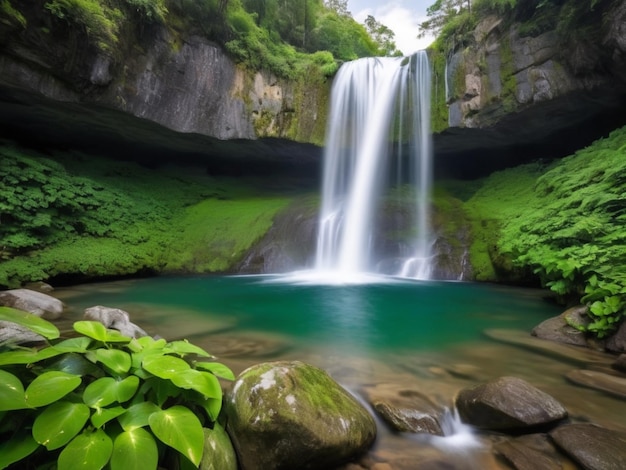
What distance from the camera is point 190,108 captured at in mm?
11656

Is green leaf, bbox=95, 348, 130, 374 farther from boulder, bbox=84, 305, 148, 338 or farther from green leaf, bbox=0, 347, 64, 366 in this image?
boulder, bbox=84, 305, 148, 338

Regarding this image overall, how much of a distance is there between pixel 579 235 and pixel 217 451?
5849mm

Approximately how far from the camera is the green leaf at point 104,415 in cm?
136

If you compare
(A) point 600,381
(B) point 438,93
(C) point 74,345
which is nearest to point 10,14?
(C) point 74,345

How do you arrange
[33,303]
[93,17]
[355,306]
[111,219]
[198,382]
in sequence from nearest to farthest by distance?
[198,382], [33,303], [355,306], [93,17], [111,219]

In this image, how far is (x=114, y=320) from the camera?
3.90 metres

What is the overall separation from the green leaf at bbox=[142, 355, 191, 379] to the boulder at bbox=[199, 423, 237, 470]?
38 cm

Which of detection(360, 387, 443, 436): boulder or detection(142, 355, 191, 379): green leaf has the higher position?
detection(142, 355, 191, 379): green leaf

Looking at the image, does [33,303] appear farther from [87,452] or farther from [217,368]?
[87,452]

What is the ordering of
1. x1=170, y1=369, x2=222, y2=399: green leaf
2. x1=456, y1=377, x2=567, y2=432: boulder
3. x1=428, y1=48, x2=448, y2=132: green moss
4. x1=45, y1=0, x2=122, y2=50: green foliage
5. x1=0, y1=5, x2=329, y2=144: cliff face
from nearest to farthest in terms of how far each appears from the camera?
x1=170, y1=369, x2=222, y2=399: green leaf → x1=456, y1=377, x2=567, y2=432: boulder → x1=45, y1=0, x2=122, y2=50: green foliage → x1=0, y1=5, x2=329, y2=144: cliff face → x1=428, y1=48, x2=448, y2=132: green moss

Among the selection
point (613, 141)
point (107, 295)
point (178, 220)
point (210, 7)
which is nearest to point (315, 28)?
point (210, 7)

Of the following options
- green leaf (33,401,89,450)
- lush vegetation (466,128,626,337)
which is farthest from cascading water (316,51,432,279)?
green leaf (33,401,89,450)

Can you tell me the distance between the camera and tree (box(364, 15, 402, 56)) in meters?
23.5

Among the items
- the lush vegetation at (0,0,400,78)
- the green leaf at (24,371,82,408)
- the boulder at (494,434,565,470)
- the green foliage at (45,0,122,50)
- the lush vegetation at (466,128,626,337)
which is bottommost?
the boulder at (494,434,565,470)
